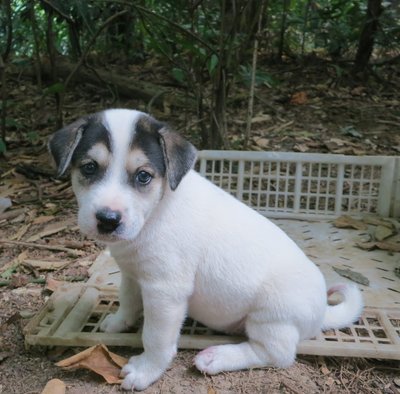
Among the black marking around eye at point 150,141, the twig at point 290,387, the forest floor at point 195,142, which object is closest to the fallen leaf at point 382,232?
the forest floor at point 195,142

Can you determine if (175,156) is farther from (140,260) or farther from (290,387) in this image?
(290,387)

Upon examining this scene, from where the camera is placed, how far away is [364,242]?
4.29 metres

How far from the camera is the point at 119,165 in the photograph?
2.37m

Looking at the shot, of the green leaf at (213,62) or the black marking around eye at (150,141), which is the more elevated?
the green leaf at (213,62)

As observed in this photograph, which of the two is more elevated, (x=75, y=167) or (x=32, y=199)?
(x=75, y=167)

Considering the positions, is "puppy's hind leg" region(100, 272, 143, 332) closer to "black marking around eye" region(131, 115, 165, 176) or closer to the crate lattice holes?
the crate lattice holes

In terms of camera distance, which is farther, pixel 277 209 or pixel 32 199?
pixel 32 199

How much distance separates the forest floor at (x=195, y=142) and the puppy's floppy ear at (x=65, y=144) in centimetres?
115

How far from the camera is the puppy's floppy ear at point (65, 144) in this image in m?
2.46

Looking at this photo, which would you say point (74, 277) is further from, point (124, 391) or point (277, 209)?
point (277, 209)

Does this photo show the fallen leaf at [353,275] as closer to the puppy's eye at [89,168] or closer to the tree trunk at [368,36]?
the puppy's eye at [89,168]

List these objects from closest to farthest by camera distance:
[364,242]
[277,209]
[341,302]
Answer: [341,302] → [364,242] → [277,209]

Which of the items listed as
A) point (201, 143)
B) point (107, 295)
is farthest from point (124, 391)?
point (201, 143)

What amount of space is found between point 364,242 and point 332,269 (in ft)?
1.92
